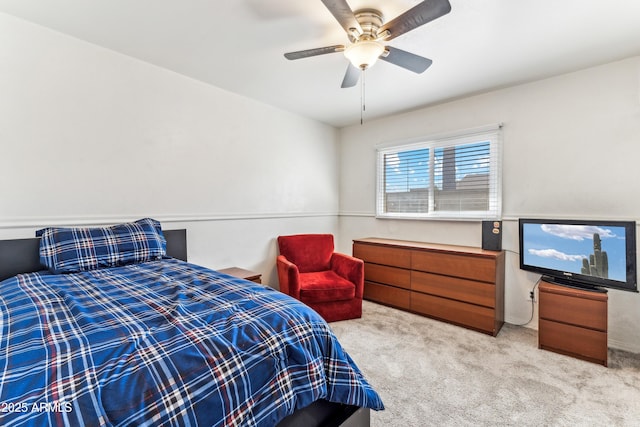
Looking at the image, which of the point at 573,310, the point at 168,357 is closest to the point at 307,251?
the point at 573,310

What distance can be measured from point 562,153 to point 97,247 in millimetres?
3809

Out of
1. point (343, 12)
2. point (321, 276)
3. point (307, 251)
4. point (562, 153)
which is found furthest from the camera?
point (307, 251)

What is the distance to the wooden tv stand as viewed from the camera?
2102mm

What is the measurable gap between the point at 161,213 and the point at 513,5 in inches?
117

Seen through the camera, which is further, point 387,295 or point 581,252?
point 387,295

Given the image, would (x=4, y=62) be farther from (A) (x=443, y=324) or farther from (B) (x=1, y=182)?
(A) (x=443, y=324)

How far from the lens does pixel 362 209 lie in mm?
4094

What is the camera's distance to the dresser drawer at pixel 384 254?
10.3ft

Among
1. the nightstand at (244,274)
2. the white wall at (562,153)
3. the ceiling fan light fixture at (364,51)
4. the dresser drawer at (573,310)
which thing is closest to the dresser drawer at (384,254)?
the white wall at (562,153)

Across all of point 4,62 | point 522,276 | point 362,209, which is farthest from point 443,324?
point 4,62

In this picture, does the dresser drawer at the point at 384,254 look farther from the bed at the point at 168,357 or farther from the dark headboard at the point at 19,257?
the dark headboard at the point at 19,257

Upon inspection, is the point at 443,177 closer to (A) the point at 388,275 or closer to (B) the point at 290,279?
(A) the point at 388,275

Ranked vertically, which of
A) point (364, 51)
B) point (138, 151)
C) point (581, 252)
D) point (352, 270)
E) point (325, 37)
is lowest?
point (352, 270)

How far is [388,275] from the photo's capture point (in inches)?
129
